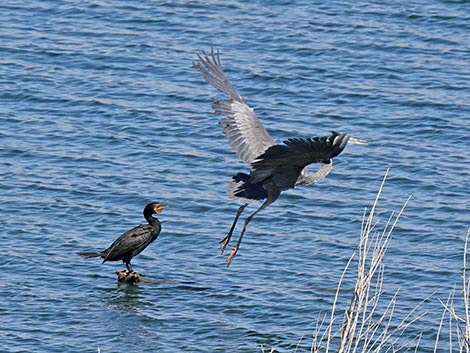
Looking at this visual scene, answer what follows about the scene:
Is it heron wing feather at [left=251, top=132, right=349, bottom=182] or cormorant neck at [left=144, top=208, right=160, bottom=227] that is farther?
cormorant neck at [left=144, top=208, right=160, bottom=227]

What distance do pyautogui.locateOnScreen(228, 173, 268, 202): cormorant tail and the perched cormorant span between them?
2141 mm

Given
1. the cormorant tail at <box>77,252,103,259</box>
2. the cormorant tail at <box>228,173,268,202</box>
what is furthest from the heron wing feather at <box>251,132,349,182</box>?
the cormorant tail at <box>77,252,103,259</box>

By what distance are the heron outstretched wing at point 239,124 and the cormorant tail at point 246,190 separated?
14.0 inches

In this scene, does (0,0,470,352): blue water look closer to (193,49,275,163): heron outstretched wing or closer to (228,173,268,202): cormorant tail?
(228,173,268,202): cormorant tail

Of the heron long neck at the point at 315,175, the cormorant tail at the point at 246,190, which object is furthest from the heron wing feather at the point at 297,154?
the cormorant tail at the point at 246,190

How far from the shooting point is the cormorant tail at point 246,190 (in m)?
9.84

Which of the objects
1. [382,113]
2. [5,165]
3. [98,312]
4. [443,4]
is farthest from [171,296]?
[443,4]

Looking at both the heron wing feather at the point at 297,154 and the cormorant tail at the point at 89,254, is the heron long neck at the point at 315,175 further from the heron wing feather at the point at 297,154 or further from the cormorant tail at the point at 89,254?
the cormorant tail at the point at 89,254

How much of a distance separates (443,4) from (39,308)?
1018cm

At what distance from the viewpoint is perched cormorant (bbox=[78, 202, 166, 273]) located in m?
11.8

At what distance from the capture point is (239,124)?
9.77 metres

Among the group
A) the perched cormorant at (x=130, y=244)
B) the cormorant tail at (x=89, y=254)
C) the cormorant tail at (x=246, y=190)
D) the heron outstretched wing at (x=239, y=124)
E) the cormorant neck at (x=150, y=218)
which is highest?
the heron outstretched wing at (x=239, y=124)

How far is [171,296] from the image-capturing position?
11547 mm

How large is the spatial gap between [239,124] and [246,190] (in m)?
0.53
